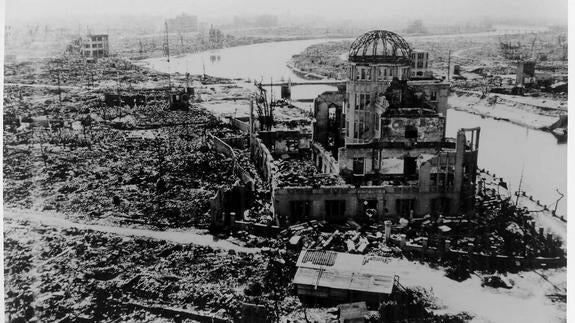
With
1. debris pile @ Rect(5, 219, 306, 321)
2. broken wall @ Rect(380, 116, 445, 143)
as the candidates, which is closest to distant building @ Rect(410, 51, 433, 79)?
broken wall @ Rect(380, 116, 445, 143)

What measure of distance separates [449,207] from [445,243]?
5.30 m

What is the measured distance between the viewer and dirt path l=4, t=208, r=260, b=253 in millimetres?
26766

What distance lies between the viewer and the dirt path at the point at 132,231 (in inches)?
1054

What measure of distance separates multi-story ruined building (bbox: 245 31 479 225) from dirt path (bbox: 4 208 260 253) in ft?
Answer: 13.4

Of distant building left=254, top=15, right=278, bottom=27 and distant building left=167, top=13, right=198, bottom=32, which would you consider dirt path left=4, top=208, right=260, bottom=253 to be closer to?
distant building left=167, top=13, right=198, bottom=32

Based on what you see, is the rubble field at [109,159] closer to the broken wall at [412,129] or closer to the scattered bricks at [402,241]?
the scattered bricks at [402,241]

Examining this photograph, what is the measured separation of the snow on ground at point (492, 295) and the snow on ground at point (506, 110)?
111ft

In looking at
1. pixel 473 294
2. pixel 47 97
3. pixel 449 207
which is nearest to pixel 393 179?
pixel 449 207

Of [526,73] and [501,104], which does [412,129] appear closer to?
[501,104]

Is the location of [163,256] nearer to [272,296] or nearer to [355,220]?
[272,296]

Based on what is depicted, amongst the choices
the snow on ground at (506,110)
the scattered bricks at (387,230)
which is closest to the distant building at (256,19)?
the scattered bricks at (387,230)

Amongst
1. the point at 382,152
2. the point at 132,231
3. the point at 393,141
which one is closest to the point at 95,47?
the point at 132,231

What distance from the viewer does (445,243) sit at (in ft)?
81.8

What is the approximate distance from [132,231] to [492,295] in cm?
1813
